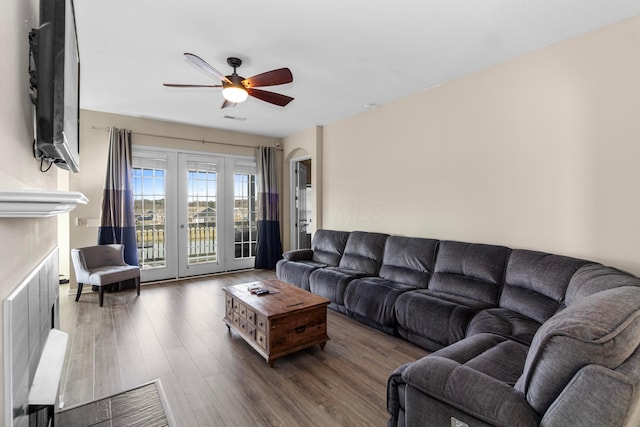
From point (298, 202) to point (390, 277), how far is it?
3.41 meters

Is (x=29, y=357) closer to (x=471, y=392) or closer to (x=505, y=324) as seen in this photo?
(x=471, y=392)

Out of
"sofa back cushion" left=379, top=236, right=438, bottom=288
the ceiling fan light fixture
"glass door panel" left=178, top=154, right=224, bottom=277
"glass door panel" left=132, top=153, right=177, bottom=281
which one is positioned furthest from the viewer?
"glass door panel" left=178, top=154, right=224, bottom=277

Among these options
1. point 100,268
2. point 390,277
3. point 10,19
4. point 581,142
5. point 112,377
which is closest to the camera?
point 10,19

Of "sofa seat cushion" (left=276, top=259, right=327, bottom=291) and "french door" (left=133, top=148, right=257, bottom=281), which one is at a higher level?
"french door" (left=133, top=148, right=257, bottom=281)

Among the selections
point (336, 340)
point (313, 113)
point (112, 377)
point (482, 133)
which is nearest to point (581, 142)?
point (482, 133)

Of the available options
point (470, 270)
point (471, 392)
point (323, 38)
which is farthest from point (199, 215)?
point (471, 392)

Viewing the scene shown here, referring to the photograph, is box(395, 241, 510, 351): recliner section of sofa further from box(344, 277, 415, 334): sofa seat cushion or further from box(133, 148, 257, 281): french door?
box(133, 148, 257, 281): french door

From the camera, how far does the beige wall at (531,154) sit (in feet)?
7.84

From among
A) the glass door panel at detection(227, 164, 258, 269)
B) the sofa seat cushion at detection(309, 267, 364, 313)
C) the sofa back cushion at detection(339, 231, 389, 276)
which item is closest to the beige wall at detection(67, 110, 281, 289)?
the glass door panel at detection(227, 164, 258, 269)

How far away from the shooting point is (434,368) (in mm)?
1422

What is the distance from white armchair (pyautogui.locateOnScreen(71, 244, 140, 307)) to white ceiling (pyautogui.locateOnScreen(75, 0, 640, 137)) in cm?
210

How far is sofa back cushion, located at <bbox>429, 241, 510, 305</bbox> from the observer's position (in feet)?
9.10

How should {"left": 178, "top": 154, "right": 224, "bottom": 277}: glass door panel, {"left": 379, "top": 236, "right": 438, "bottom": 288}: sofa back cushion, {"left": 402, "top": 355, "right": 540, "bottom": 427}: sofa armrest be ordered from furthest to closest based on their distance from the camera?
{"left": 178, "top": 154, "right": 224, "bottom": 277}: glass door panel, {"left": 379, "top": 236, "right": 438, "bottom": 288}: sofa back cushion, {"left": 402, "top": 355, "right": 540, "bottom": 427}: sofa armrest

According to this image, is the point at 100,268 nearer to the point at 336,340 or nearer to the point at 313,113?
the point at 336,340
